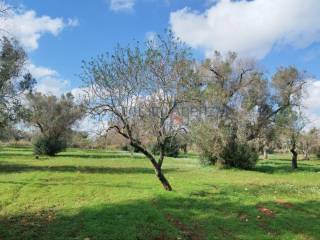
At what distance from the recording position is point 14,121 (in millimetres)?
39969

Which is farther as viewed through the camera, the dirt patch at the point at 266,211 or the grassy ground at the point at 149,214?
the dirt patch at the point at 266,211

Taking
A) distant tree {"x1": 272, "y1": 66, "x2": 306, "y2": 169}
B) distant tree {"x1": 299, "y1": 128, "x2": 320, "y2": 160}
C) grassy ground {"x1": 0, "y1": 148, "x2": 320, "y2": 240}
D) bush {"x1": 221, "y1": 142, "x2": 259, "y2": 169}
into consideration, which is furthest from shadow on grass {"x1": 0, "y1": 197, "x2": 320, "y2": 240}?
distant tree {"x1": 299, "y1": 128, "x2": 320, "y2": 160}

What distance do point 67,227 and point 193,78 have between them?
11961mm

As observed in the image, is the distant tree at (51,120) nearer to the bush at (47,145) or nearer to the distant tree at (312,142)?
the bush at (47,145)

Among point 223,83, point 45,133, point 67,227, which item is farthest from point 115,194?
point 45,133

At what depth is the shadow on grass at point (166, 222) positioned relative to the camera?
1283 cm

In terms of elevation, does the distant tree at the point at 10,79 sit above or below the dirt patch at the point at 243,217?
above

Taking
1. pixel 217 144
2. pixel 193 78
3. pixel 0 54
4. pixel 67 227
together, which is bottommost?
pixel 67 227

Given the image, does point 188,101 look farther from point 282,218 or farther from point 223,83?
point 223,83

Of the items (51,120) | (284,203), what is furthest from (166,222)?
(51,120)

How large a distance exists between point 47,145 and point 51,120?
645 centimetres

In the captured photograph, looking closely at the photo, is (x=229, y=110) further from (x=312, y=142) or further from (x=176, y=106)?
(x=312, y=142)

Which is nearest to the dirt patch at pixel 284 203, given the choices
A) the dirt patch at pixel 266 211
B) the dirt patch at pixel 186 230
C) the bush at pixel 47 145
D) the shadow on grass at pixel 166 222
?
the shadow on grass at pixel 166 222

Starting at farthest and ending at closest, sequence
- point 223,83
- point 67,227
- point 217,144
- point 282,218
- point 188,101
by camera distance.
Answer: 1. point 223,83
2. point 217,144
3. point 188,101
4. point 282,218
5. point 67,227
